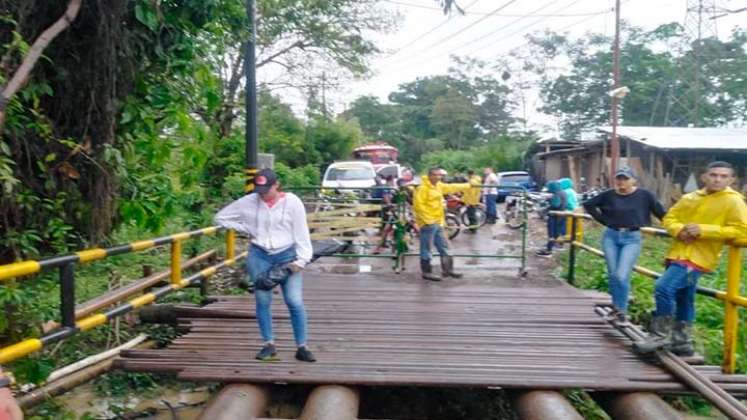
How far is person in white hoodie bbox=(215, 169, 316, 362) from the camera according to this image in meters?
4.92

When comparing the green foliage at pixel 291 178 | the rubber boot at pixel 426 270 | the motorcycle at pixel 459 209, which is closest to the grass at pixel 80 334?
the rubber boot at pixel 426 270

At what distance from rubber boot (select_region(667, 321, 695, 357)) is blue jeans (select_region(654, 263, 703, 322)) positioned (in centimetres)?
6

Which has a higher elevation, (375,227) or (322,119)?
(322,119)

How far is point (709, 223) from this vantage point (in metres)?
4.90

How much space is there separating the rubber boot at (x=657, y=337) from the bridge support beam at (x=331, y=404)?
90.9 inches

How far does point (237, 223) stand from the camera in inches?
202

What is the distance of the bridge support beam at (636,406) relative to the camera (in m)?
3.95

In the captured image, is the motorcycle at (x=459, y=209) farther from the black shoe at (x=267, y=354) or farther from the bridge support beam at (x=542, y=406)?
the bridge support beam at (x=542, y=406)

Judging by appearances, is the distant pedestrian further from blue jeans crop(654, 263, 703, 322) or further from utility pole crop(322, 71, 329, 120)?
utility pole crop(322, 71, 329, 120)

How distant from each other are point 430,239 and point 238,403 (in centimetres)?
520

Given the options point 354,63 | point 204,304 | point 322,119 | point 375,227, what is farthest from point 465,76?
point 204,304

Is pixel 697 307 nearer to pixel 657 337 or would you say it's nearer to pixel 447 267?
pixel 447 267

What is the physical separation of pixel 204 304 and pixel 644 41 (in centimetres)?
4220

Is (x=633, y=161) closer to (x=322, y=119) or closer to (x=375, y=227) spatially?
(x=322, y=119)
